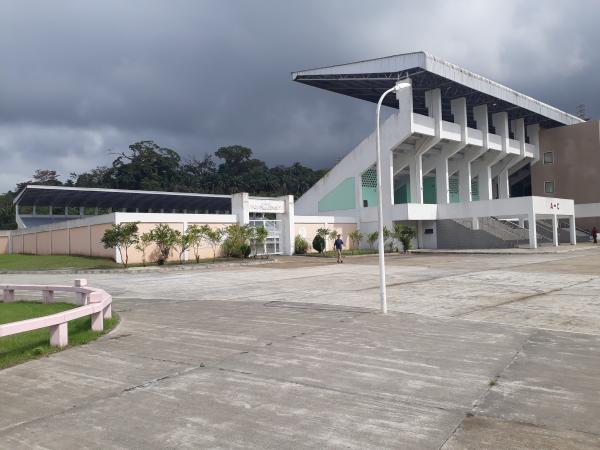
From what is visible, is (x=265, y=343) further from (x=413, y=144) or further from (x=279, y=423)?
(x=413, y=144)

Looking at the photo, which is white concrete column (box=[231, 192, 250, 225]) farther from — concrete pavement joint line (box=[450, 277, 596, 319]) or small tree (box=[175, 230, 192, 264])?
concrete pavement joint line (box=[450, 277, 596, 319])

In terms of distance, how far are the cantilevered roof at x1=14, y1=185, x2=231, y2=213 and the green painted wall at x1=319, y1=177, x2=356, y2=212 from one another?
1109 cm

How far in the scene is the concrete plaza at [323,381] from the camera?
156 inches

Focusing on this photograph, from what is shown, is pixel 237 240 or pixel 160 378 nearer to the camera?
pixel 160 378

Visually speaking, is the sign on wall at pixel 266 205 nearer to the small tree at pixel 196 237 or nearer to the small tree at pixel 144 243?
the small tree at pixel 196 237

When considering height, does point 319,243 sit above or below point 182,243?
below

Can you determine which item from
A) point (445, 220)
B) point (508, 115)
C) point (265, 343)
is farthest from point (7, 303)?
point (508, 115)

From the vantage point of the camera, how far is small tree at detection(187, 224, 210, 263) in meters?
27.4

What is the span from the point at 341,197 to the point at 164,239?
21343 mm

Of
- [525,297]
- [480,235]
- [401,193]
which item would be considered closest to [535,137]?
[401,193]

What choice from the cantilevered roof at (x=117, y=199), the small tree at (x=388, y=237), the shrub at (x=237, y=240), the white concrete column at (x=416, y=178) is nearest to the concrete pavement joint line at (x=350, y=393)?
the shrub at (x=237, y=240)

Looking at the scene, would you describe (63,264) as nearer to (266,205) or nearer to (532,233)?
(266,205)

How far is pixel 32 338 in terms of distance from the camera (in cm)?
769

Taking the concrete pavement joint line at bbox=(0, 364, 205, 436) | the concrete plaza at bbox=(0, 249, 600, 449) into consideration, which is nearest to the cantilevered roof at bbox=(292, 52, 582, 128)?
the concrete plaza at bbox=(0, 249, 600, 449)
